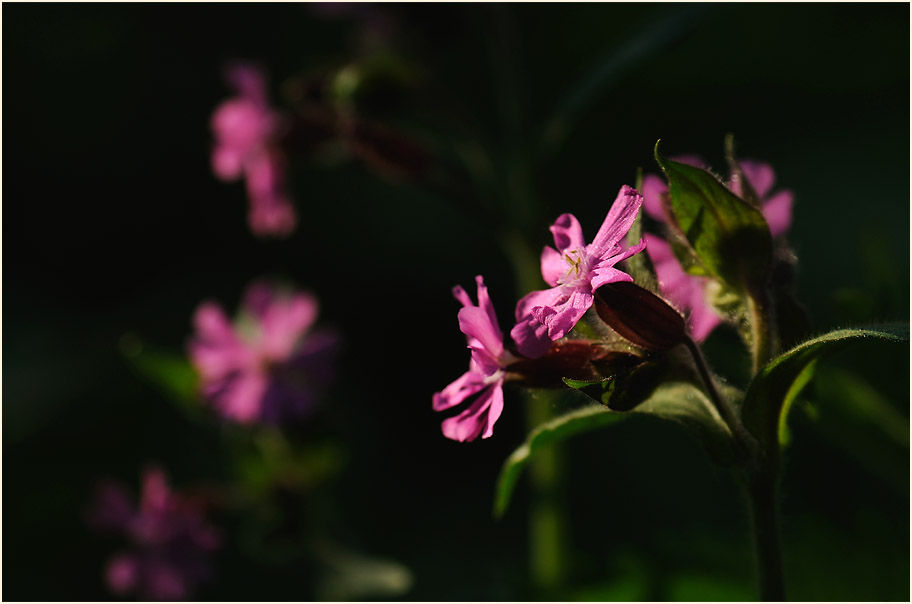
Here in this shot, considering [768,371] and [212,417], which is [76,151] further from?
[768,371]

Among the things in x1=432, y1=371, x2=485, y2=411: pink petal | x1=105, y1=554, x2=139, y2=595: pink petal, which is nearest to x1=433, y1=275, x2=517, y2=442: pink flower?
x1=432, y1=371, x2=485, y2=411: pink petal

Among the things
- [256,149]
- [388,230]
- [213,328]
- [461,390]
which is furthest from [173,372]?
[388,230]

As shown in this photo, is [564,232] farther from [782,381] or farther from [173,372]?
[173,372]

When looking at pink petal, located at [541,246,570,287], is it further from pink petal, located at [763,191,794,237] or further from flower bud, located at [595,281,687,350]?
pink petal, located at [763,191,794,237]

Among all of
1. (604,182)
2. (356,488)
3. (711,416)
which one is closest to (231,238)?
(356,488)

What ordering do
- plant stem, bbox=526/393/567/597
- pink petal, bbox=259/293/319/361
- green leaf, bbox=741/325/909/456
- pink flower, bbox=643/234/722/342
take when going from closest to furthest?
green leaf, bbox=741/325/909/456 < pink flower, bbox=643/234/722/342 < plant stem, bbox=526/393/567/597 < pink petal, bbox=259/293/319/361
